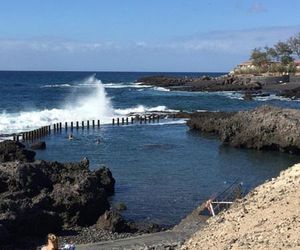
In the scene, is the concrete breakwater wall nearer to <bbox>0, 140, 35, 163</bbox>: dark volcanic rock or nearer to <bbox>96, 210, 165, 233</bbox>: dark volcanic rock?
<bbox>0, 140, 35, 163</bbox>: dark volcanic rock

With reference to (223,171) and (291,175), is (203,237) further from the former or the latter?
(223,171)

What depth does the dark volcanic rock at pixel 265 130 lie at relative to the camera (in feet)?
150

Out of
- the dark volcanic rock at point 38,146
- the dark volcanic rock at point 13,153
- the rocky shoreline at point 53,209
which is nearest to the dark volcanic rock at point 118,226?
the rocky shoreline at point 53,209

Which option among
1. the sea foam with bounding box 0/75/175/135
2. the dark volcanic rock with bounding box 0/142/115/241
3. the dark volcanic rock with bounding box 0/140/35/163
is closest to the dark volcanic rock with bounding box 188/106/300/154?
the dark volcanic rock with bounding box 0/140/35/163

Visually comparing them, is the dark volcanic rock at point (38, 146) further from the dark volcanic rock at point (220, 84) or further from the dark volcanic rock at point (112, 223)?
the dark volcanic rock at point (220, 84)

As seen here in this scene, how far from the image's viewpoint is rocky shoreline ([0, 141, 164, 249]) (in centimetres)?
2191

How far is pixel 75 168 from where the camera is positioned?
32938 millimetres

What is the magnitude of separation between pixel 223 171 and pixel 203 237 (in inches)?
896

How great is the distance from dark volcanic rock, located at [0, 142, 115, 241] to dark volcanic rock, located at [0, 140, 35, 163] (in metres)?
6.92

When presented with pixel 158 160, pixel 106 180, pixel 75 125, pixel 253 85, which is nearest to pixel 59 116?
pixel 75 125

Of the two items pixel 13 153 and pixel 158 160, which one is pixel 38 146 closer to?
pixel 13 153

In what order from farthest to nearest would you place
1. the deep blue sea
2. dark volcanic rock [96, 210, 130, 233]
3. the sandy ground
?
the deep blue sea, dark volcanic rock [96, 210, 130, 233], the sandy ground

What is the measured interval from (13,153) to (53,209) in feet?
47.5

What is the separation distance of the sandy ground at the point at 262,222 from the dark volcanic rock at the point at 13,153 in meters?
22.6
